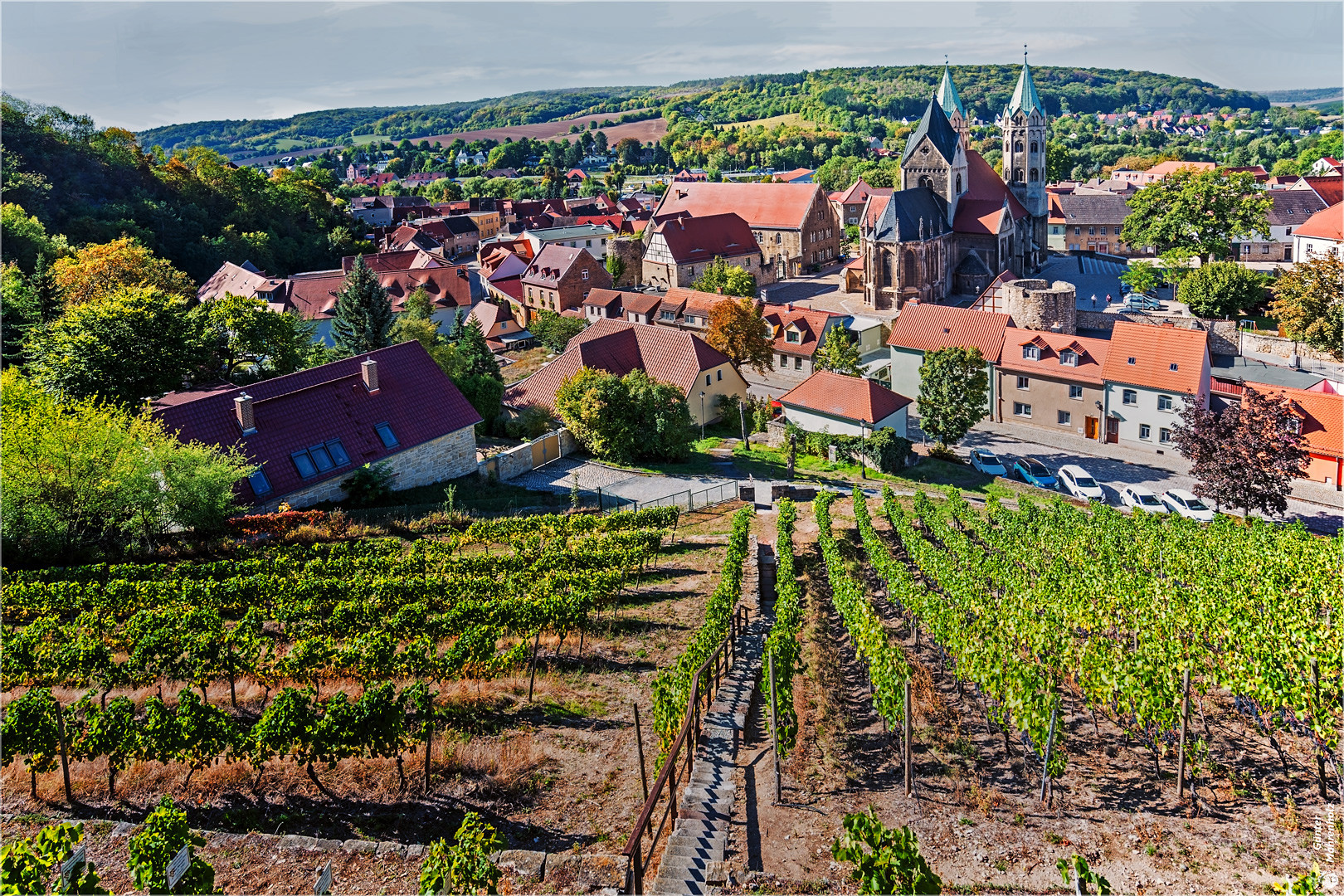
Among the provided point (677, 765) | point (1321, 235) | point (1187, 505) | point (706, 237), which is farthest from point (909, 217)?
point (677, 765)

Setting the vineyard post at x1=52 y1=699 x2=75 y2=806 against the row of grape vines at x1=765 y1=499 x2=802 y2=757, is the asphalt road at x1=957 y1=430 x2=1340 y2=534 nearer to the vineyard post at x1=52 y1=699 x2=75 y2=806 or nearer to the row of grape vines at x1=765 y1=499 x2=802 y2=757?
the row of grape vines at x1=765 y1=499 x2=802 y2=757

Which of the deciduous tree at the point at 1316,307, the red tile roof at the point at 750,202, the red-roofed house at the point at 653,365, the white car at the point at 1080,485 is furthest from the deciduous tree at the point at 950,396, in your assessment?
the red tile roof at the point at 750,202

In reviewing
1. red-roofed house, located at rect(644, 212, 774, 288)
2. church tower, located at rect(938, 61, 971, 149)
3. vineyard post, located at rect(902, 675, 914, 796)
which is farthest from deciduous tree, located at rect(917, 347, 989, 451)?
church tower, located at rect(938, 61, 971, 149)

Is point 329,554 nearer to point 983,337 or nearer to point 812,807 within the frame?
point 812,807

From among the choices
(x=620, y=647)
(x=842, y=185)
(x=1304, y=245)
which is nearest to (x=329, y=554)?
(x=620, y=647)

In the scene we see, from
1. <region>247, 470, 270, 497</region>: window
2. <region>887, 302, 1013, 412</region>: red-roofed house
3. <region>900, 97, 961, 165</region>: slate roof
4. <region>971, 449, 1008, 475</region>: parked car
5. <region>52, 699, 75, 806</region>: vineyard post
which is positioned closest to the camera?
<region>52, 699, 75, 806</region>: vineyard post

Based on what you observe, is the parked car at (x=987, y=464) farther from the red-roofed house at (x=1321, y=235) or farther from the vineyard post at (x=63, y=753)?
the red-roofed house at (x=1321, y=235)
